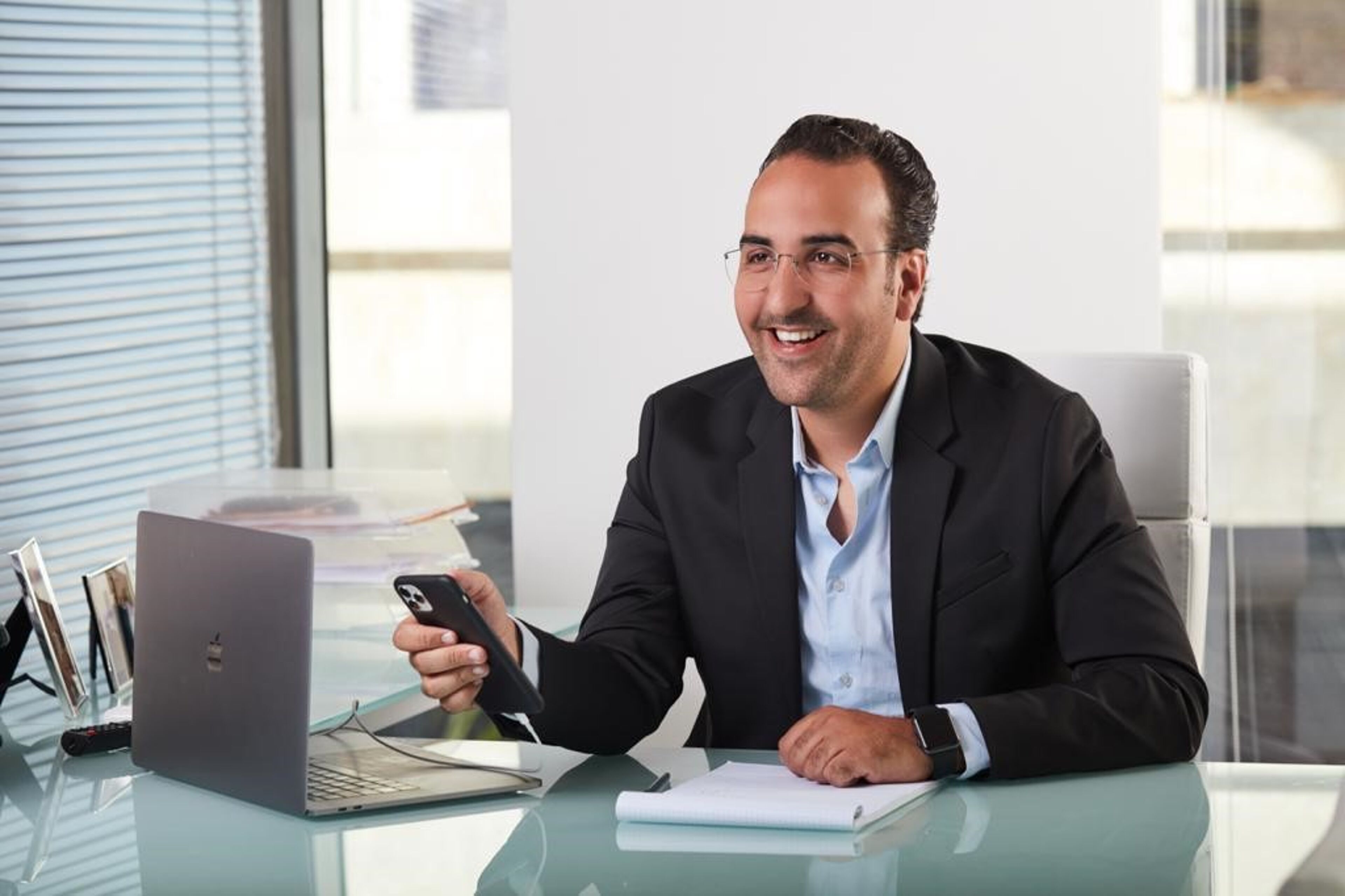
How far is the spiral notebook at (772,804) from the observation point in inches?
62.9

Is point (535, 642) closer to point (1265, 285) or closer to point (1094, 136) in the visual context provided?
point (1094, 136)

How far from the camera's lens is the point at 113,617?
99.0 inches

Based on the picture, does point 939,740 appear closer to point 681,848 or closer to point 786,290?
point 681,848

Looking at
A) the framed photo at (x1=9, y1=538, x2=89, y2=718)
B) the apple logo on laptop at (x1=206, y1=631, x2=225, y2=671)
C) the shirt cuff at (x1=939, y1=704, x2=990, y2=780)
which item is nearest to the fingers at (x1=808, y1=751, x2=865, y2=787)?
the shirt cuff at (x1=939, y1=704, x2=990, y2=780)

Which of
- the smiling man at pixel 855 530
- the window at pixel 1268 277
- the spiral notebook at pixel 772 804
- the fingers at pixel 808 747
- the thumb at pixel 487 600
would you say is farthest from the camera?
the window at pixel 1268 277

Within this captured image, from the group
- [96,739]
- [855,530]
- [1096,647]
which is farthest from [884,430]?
[96,739]

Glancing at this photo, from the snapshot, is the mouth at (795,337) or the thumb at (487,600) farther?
the mouth at (795,337)

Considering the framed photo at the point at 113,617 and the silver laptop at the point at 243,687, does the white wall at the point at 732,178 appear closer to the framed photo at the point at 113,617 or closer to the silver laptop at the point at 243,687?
the framed photo at the point at 113,617

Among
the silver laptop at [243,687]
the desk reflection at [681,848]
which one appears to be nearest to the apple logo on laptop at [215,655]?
the silver laptop at [243,687]

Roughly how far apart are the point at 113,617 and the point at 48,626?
0.66 ft

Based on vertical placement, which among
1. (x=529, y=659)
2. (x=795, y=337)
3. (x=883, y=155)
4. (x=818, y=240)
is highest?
(x=883, y=155)

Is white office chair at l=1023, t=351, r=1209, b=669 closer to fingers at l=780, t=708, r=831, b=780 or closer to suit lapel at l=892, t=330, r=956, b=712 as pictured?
suit lapel at l=892, t=330, r=956, b=712

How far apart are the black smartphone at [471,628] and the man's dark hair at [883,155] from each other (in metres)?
0.69

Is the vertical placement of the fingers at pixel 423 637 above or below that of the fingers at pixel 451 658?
above
